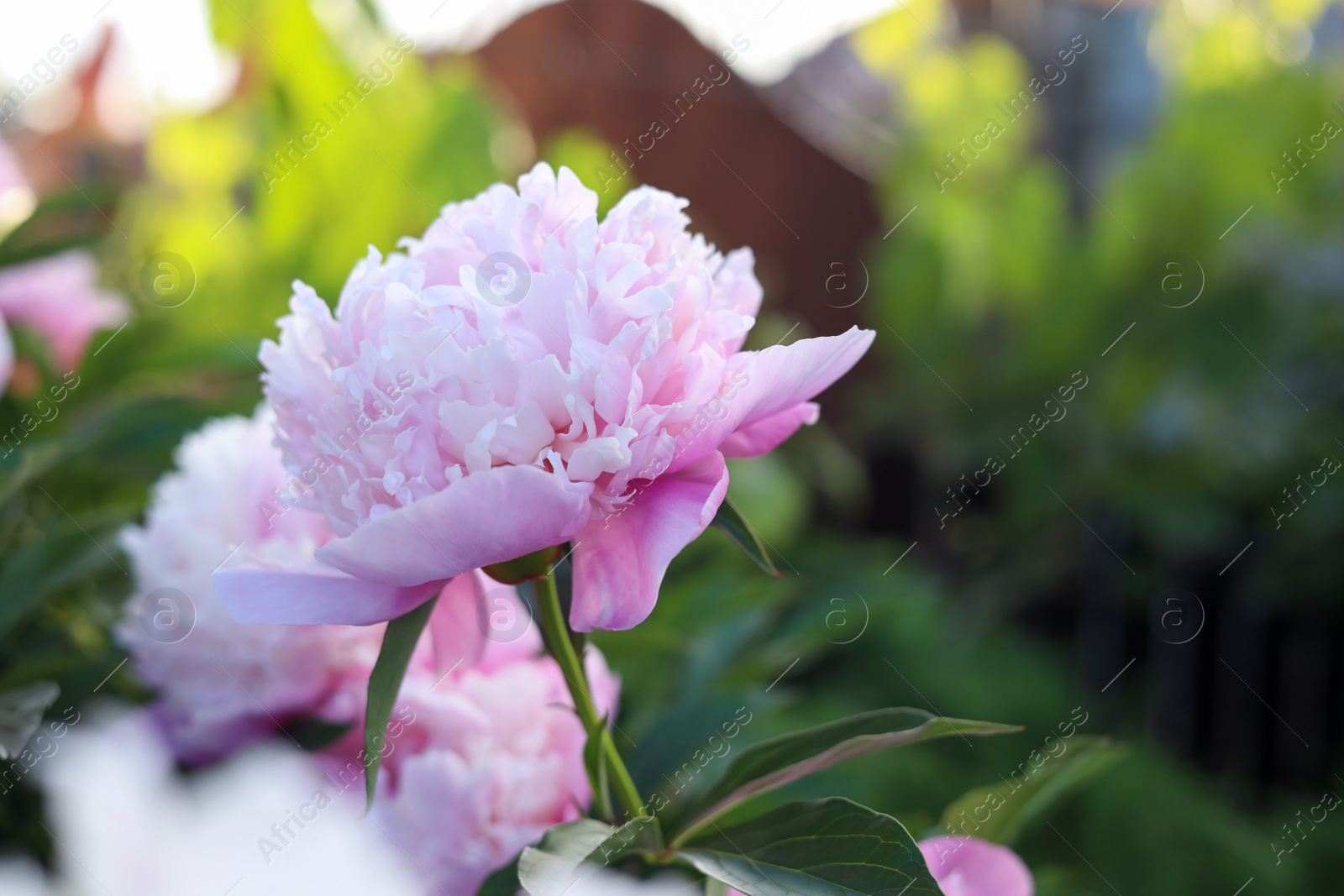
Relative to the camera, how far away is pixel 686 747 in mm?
272

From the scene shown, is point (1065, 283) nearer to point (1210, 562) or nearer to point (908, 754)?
point (1210, 562)

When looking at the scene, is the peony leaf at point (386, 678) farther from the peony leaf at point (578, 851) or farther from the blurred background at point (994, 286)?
the blurred background at point (994, 286)

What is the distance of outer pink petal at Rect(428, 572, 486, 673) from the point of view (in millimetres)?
201

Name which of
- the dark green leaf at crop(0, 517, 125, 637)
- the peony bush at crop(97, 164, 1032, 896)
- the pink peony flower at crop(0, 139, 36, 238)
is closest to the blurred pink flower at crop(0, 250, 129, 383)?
the pink peony flower at crop(0, 139, 36, 238)

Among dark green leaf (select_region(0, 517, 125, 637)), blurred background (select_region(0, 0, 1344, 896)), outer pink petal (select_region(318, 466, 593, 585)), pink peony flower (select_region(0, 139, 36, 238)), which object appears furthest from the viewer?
blurred background (select_region(0, 0, 1344, 896))

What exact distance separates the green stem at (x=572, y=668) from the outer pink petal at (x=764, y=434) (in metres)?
0.04

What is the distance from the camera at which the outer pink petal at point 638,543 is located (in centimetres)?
16

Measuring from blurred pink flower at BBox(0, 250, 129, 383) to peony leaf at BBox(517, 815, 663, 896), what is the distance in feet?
1.08

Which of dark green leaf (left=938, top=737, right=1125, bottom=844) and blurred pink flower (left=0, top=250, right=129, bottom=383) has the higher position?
blurred pink flower (left=0, top=250, right=129, bottom=383)

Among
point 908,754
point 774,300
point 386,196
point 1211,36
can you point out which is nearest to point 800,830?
point 386,196

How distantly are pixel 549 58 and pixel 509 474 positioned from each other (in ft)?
3.98

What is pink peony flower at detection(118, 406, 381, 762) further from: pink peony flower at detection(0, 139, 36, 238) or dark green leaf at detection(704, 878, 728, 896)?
pink peony flower at detection(0, 139, 36, 238)

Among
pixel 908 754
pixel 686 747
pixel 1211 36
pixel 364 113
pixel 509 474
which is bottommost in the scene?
pixel 908 754

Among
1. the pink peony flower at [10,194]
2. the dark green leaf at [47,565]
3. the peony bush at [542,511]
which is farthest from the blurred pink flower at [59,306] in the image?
the peony bush at [542,511]
